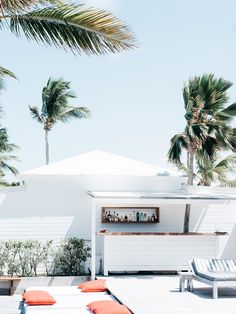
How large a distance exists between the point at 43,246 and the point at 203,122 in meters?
7.67

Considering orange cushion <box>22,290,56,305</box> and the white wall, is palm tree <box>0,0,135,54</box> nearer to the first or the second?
orange cushion <box>22,290,56,305</box>

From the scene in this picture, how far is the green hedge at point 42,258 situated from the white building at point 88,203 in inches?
31.4

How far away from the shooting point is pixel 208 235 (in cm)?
1563

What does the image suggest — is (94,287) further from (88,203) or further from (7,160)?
(7,160)

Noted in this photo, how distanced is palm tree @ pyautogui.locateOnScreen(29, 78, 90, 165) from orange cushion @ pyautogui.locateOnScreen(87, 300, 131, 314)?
2458cm

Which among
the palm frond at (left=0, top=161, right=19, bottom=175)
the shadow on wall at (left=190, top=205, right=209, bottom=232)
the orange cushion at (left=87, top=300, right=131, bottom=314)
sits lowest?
the orange cushion at (left=87, top=300, right=131, bottom=314)

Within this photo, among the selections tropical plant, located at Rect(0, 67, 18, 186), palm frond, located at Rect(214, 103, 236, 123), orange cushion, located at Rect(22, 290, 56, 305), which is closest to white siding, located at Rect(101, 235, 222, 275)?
orange cushion, located at Rect(22, 290, 56, 305)

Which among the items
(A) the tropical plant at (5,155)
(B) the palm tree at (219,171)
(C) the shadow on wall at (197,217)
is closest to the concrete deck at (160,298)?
(C) the shadow on wall at (197,217)

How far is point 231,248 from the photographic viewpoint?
17250 millimetres

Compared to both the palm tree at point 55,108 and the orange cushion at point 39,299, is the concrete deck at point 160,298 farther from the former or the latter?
the palm tree at point 55,108

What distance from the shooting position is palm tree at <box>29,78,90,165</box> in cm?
3409

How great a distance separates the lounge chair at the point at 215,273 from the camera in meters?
11.1

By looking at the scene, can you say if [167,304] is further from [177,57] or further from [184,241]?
[177,57]

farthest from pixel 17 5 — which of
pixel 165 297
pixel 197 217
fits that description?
pixel 197 217
